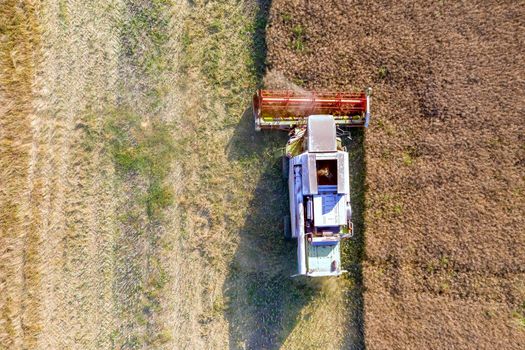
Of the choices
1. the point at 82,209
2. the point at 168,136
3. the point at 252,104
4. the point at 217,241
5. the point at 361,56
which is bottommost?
the point at 217,241

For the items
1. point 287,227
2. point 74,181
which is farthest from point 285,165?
point 74,181

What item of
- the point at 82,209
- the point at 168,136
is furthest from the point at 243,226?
the point at 82,209

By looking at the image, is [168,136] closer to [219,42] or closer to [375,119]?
[219,42]

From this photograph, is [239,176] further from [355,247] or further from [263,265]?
[355,247]

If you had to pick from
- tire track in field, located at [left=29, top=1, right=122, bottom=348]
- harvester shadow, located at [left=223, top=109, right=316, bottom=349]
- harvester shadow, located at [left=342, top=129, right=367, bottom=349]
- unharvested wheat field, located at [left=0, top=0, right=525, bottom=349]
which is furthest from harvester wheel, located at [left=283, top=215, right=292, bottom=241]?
tire track in field, located at [left=29, top=1, right=122, bottom=348]

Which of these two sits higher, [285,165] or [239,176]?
[285,165]

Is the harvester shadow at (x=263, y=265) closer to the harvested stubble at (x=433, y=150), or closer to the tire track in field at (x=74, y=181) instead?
the harvested stubble at (x=433, y=150)

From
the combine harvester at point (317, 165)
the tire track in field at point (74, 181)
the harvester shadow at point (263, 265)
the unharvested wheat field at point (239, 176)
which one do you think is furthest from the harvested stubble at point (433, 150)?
the tire track in field at point (74, 181)
